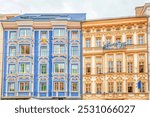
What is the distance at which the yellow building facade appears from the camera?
26.9 m

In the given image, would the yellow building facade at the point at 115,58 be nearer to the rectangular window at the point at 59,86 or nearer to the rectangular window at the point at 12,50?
the rectangular window at the point at 59,86

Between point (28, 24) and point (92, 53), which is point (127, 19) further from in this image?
point (28, 24)

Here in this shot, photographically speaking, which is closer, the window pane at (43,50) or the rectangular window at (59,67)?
the rectangular window at (59,67)

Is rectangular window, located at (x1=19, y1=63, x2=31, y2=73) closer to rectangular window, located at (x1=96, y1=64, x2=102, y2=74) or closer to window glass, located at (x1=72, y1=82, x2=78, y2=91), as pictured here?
window glass, located at (x1=72, y1=82, x2=78, y2=91)

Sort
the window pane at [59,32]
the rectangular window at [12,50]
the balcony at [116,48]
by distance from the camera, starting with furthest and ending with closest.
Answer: the rectangular window at [12,50] < the window pane at [59,32] < the balcony at [116,48]

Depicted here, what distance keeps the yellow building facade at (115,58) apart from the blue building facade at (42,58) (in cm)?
89

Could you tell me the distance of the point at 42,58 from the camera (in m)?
28.7

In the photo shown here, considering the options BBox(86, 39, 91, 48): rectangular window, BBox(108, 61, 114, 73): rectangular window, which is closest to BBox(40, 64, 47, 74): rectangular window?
BBox(86, 39, 91, 48): rectangular window

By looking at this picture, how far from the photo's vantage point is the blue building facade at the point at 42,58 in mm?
27844

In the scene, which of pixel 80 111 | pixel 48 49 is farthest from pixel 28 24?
pixel 80 111

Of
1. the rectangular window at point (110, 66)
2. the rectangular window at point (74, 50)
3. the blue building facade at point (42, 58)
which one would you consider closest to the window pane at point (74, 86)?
the blue building facade at point (42, 58)

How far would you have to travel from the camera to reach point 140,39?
1091 inches

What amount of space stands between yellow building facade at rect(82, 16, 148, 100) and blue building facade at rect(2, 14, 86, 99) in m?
0.89

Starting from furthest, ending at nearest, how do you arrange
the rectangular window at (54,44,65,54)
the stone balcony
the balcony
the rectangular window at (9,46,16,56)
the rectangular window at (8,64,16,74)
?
the rectangular window at (9,46,16,56), the rectangular window at (54,44,65,54), the rectangular window at (8,64,16,74), the balcony, the stone balcony
